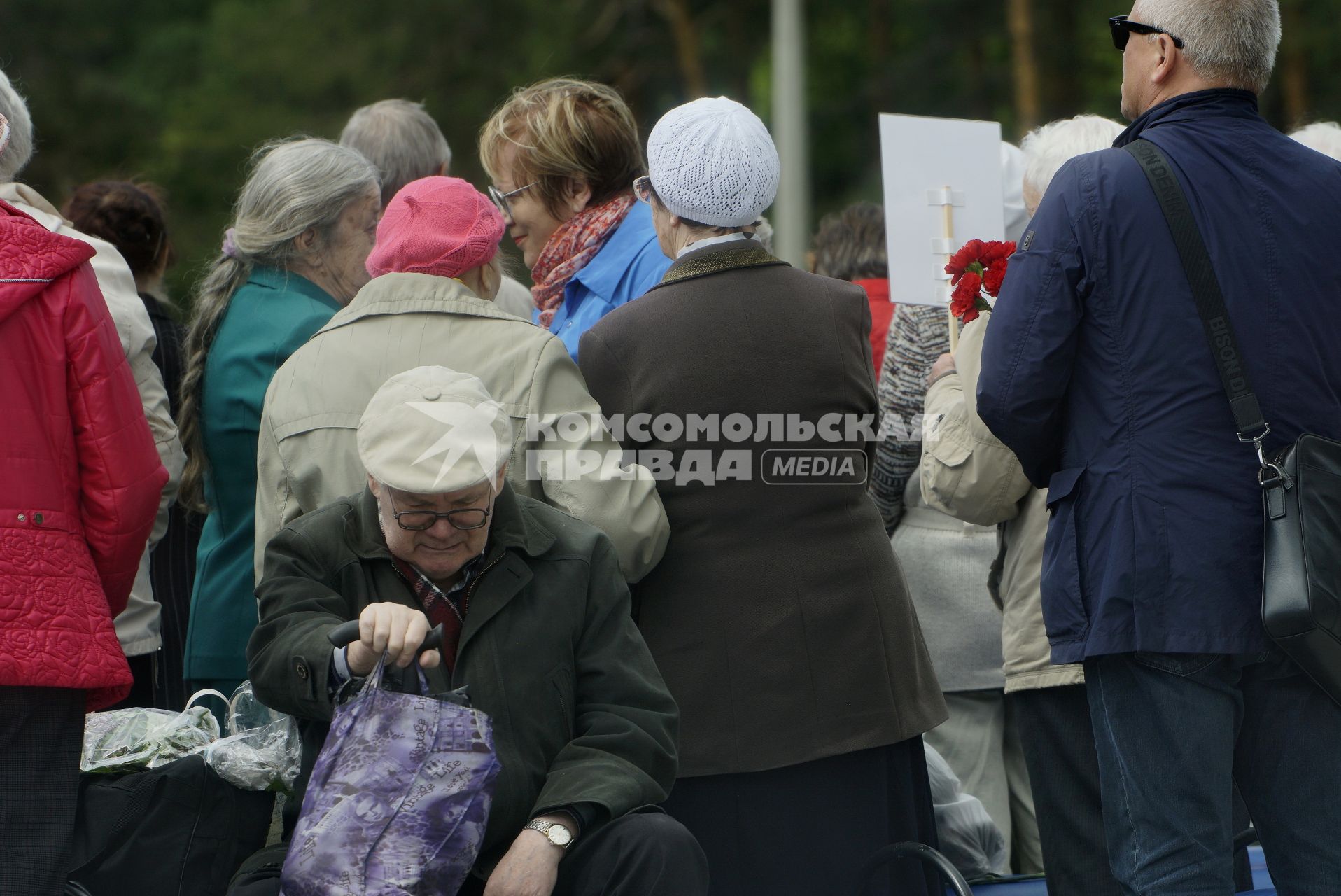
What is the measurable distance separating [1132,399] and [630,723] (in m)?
0.97

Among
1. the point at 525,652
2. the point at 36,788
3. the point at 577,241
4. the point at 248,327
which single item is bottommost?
the point at 36,788

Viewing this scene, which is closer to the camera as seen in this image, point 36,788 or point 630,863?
point 630,863

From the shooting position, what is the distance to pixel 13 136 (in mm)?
3131

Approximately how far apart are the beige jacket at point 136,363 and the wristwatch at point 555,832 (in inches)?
45.4

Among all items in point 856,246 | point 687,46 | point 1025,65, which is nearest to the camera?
point 856,246

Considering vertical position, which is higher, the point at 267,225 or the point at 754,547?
the point at 267,225

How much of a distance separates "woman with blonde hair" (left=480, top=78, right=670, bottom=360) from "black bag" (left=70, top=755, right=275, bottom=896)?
1.19 metres

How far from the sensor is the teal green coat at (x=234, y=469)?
3365 millimetres

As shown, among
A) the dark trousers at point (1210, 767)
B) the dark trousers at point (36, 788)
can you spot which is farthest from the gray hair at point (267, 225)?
the dark trousers at point (1210, 767)

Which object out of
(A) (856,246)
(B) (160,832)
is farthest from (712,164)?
(A) (856,246)

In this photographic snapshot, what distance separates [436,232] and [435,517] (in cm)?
67

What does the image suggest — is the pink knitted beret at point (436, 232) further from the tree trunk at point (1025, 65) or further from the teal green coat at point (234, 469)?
the tree trunk at point (1025, 65)

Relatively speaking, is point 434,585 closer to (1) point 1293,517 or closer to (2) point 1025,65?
(1) point 1293,517

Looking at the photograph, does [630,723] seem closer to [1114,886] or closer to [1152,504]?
[1152,504]
